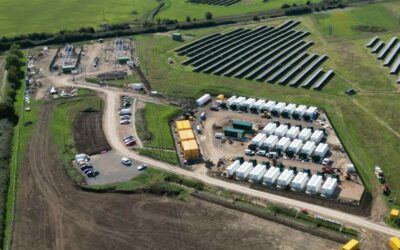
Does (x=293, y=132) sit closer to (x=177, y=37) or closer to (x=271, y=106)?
(x=271, y=106)

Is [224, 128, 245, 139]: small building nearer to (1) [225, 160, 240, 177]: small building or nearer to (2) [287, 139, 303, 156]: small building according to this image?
(2) [287, 139, 303, 156]: small building

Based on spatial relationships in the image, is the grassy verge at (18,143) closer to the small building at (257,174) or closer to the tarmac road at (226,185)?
the tarmac road at (226,185)

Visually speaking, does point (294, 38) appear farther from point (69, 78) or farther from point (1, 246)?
point (1, 246)

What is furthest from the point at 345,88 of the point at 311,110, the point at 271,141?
the point at 271,141

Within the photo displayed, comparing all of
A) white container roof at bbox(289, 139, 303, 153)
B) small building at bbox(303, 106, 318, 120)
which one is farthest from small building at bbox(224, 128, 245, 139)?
small building at bbox(303, 106, 318, 120)

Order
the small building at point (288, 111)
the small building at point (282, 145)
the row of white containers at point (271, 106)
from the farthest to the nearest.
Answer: the small building at point (288, 111), the row of white containers at point (271, 106), the small building at point (282, 145)

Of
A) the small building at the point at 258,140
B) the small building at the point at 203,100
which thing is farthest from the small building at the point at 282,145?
the small building at the point at 203,100

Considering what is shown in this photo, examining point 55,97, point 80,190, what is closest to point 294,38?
point 55,97
